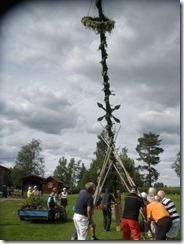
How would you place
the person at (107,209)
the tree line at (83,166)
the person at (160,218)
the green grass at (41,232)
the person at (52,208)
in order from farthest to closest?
the tree line at (83,166)
the person at (52,208)
the person at (107,209)
the green grass at (41,232)
the person at (160,218)

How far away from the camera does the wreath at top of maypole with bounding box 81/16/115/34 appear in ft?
40.3

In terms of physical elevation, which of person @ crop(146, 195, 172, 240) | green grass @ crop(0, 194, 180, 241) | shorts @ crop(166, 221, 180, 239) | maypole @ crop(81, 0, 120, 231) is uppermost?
maypole @ crop(81, 0, 120, 231)

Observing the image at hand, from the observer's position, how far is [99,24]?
12672 mm

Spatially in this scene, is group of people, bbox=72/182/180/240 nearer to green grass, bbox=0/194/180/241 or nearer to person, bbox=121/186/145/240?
person, bbox=121/186/145/240

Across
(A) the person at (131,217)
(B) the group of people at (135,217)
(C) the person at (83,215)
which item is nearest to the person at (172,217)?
(B) the group of people at (135,217)

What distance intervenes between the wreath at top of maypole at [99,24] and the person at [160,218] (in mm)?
6061

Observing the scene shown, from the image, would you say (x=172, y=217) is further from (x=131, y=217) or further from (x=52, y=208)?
(x=52, y=208)

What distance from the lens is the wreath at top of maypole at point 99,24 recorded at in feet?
40.3

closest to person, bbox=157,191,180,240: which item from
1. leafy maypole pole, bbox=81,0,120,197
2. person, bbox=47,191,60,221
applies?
leafy maypole pole, bbox=81,0,120,197

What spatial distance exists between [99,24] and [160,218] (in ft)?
21.9

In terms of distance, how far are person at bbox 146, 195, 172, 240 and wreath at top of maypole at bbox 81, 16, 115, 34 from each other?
6.06 m

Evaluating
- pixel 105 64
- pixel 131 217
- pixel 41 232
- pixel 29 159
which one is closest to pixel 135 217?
pixel 131 217

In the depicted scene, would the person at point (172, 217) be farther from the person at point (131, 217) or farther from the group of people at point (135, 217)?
the person at point (131, 217)

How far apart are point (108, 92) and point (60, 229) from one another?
4711 millimetres
